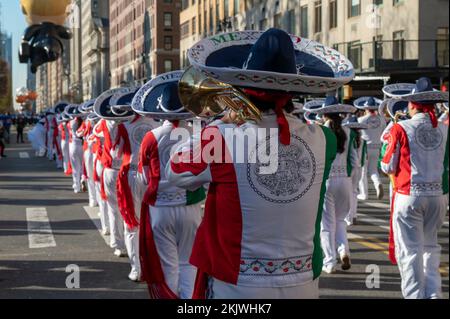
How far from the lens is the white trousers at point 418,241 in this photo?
7523 mm

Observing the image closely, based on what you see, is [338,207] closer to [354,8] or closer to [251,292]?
[251,292]

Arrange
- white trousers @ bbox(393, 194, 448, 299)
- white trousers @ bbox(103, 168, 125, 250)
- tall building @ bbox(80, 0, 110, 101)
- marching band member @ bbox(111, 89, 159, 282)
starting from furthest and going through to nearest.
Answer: tall building @ bbox(80, 0, 110, 101) → white trousers @ bbox(103, 168, 125, 250) → marching band member @ bbox(111, 89, 159, 282) → white trousers @ bbox(393, 194, 448, 299)

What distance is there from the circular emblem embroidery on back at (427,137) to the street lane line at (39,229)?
19.9ft

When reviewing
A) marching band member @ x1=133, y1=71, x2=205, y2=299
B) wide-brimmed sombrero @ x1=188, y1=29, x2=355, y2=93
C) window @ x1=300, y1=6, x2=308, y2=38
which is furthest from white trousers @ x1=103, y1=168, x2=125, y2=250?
window @ x1=300, y1=6, x2=308, y2=38

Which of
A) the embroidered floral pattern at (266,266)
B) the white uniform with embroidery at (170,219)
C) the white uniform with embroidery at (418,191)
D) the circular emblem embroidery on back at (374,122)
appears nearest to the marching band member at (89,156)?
the circular emblem embroidery on back at (374,122)

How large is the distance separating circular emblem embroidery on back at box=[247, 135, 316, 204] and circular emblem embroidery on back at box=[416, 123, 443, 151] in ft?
11.6

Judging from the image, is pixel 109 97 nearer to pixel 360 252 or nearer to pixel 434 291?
pixel 360 252

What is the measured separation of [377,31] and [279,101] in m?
28.0

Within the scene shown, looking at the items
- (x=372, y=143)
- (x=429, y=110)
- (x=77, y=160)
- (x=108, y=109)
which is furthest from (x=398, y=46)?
(x=429, y=110)

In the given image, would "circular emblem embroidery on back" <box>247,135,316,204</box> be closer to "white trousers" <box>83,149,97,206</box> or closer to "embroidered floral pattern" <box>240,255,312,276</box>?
→ "embroidered floral pattern" <box>240,255,312,276</box>

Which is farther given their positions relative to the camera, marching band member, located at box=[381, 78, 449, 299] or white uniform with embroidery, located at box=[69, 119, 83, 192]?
white uniform with embroidery, located at box=[69, 119, 83, 192]

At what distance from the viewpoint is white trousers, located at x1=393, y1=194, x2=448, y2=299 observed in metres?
7.52

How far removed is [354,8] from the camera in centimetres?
3266

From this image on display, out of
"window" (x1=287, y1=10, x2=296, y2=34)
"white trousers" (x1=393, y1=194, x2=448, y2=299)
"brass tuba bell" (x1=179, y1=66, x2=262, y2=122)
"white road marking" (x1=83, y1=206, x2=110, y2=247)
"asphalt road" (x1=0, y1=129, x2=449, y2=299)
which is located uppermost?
"window" (x1=287, y1=10, x2=296, y2=34)
